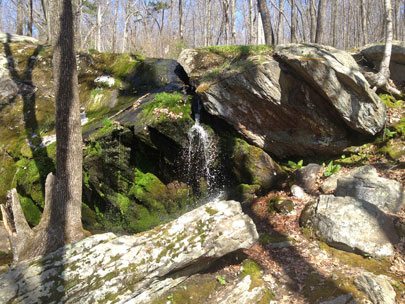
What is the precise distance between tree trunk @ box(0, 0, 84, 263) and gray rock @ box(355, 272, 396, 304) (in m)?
4.99

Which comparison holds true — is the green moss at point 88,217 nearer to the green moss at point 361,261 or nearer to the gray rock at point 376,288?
the green moss at point 361,261

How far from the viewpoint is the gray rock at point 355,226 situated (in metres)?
6.08

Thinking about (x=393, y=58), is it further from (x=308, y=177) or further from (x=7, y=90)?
(x=7, y=90)

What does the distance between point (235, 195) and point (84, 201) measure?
13.0 ft

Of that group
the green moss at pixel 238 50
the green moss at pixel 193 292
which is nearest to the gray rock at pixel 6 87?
the green moss at pixel 238 50

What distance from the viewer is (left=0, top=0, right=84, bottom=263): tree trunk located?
22.3ft

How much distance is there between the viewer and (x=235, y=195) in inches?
365

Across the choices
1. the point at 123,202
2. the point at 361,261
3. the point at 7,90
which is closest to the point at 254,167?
the point at 123,202

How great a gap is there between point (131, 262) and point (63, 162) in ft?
9.54

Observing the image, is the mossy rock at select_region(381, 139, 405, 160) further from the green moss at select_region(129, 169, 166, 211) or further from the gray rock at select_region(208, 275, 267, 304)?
the green moss at select_region(129, 169, 166, 211)

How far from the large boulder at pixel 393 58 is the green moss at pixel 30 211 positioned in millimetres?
10659

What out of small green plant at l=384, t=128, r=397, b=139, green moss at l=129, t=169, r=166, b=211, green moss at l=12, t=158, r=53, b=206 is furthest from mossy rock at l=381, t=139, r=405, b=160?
green moss at l=12, t=158, r=53, b=206

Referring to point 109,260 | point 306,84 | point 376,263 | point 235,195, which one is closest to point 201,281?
point 109,260

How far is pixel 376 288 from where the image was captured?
5055mm
